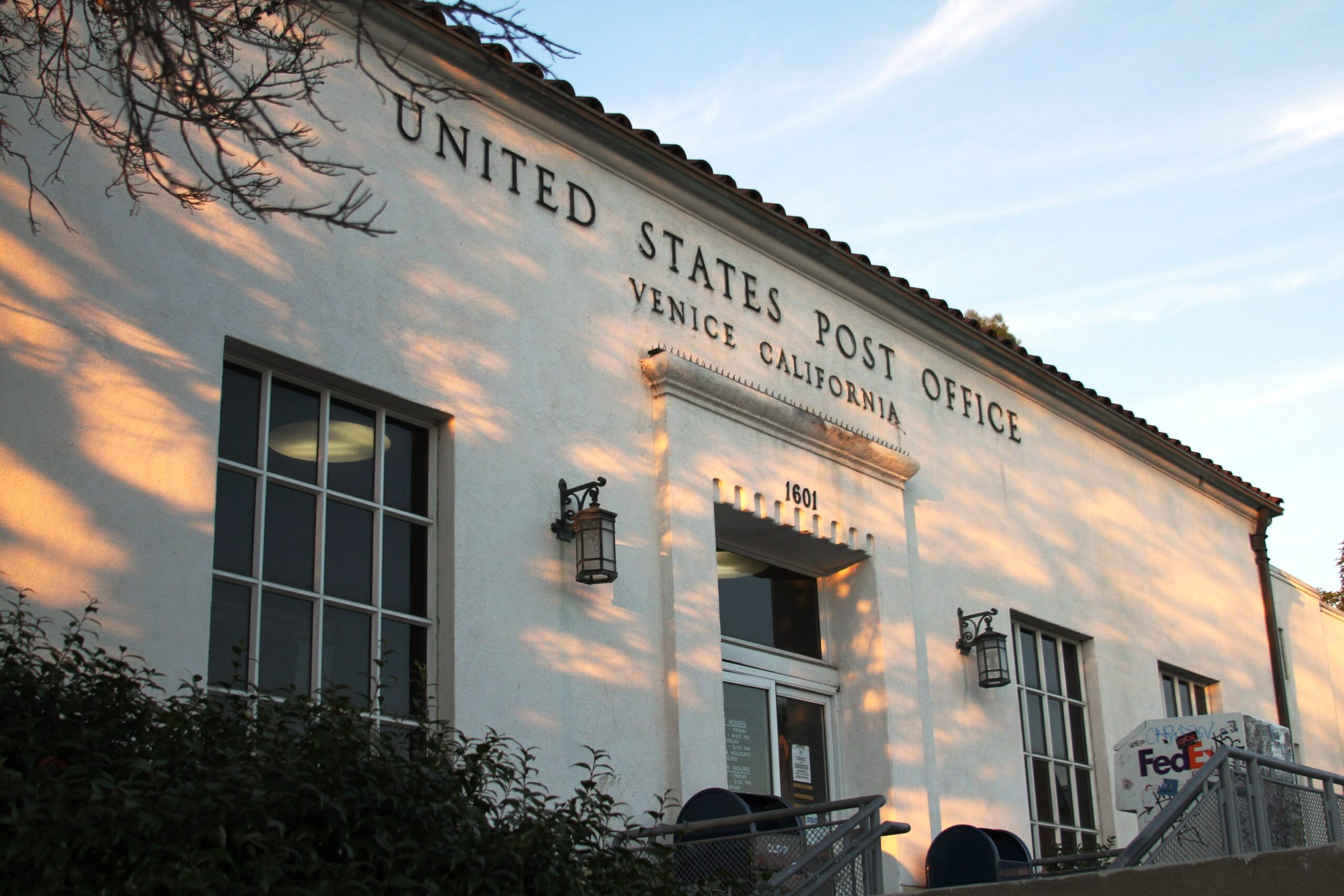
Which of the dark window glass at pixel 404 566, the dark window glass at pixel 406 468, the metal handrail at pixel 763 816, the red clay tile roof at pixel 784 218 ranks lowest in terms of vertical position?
the metal handrail at pixel 763 816

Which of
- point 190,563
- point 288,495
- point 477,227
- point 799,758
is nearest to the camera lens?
point 190,563

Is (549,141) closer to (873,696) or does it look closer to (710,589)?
(710,589)

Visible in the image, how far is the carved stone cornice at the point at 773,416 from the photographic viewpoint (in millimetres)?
9445

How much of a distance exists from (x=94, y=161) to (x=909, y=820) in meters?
6.61

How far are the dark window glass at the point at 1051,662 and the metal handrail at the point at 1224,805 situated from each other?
17.5ft

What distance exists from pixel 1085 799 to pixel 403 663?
6.94m

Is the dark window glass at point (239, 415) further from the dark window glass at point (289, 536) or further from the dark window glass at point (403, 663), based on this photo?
the dark window glass at point (403, 663)

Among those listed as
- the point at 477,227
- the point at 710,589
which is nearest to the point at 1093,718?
the point at 710,589

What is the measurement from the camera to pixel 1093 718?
12.8m

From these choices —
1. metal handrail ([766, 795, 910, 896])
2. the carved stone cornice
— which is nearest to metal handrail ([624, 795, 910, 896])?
metal handrail ([766, 795, 910, 896])

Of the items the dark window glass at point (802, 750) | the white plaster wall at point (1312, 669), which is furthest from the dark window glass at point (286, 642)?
the white plaster wall at point (1312, 669)

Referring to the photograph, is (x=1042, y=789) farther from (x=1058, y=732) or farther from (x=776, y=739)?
(x=776, y=739)

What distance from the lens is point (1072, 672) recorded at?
12945 millimetres

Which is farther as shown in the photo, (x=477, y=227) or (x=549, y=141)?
(x=549, y=141)
